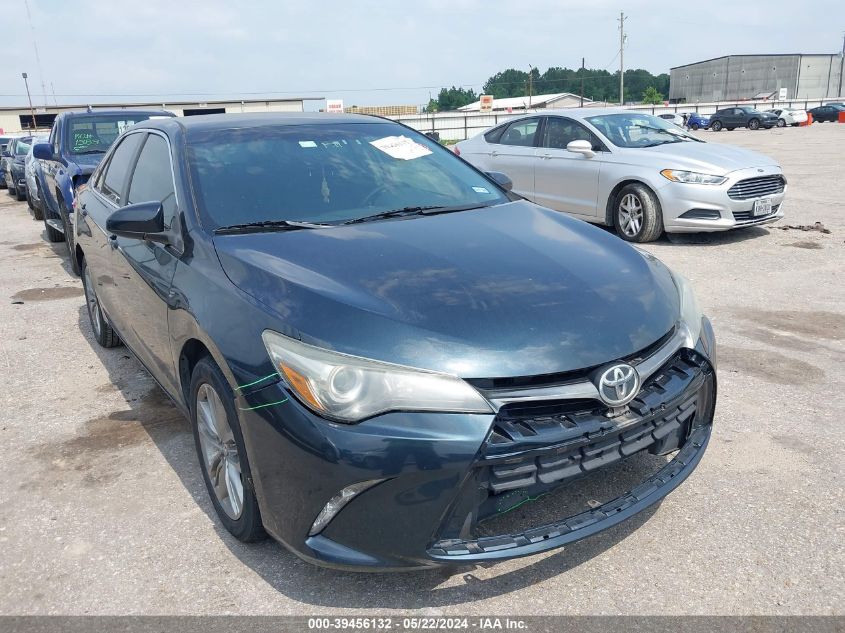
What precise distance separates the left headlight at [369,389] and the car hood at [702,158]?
6630 millimetres

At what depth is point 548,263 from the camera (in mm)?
2840

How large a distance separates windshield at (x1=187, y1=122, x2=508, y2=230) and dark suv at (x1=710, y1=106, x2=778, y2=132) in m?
42.0

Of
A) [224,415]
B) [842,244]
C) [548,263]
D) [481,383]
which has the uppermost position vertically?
[548,263]

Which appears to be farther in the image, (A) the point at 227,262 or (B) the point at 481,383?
(A) the point at 227,262

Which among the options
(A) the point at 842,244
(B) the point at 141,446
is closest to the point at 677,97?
→ (A) the point at 842,244

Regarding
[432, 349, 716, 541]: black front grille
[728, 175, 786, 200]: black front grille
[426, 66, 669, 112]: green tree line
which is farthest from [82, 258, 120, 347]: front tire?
[426, 66, 669, 112]: green tree line

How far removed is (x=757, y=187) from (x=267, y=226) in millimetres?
6627

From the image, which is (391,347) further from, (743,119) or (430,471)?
(743,119)

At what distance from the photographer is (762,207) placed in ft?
26.2

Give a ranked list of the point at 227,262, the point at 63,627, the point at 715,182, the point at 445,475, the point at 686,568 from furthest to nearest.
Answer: the point at 715,182 → the point at 227,262 → the point at 686,568 → the point at 63,627 → the point at 445,475

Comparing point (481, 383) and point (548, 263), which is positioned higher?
point (548, 263)

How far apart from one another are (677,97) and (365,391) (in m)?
110

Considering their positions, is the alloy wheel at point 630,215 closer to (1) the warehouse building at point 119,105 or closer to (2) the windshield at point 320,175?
(2) the windshield at point 320,175

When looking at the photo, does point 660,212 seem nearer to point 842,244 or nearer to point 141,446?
point 842,244
